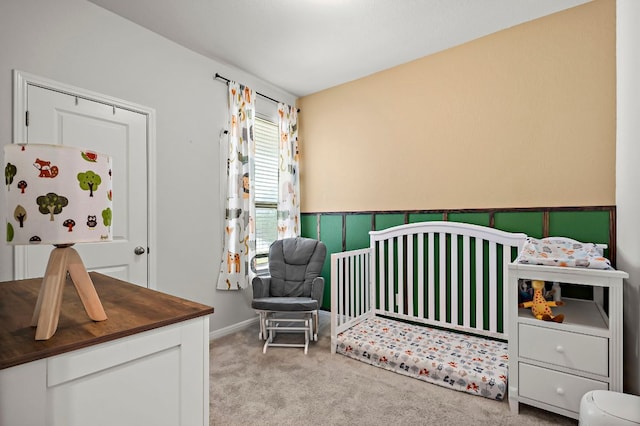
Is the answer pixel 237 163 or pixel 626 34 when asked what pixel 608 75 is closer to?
pixel 626 34

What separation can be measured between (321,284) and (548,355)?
170 cm

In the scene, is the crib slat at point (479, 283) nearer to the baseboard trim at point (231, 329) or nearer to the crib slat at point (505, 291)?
the crib slat at point (505, 291)

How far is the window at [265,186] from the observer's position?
3570 millimetres

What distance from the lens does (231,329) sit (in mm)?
3141

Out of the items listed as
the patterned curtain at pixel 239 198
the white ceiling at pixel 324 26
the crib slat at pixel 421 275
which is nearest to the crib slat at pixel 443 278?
the crib slat at pixel 421 275

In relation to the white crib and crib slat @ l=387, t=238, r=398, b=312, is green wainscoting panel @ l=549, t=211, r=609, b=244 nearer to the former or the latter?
the white crib

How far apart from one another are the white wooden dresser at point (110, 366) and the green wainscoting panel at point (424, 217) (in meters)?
2.44

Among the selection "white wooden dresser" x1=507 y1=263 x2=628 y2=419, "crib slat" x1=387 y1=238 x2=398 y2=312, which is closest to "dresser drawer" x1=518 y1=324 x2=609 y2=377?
"white wooden dresser" x1=507 y1=263 x2=628 y2=419

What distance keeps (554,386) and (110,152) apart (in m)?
3.24

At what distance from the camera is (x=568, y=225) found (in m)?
2.33

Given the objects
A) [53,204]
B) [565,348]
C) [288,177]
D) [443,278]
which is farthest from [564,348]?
[288,177]

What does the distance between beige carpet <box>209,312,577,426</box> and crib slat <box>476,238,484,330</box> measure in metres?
0.75

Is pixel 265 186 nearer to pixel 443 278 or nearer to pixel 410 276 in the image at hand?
pixel 410 276

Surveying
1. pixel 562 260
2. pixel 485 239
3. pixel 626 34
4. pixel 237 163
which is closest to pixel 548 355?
pixel 562 260
